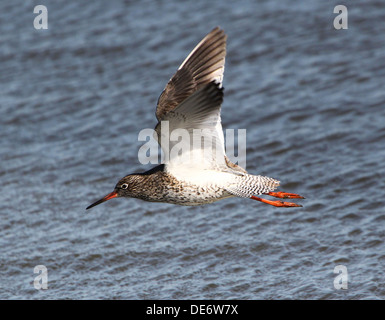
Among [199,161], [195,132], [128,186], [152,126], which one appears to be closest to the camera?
[195,132]

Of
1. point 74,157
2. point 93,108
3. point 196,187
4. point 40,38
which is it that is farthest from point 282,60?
point 196,187

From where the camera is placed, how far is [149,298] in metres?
6.85

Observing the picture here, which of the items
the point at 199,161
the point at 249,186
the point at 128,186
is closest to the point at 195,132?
the point at 199,161

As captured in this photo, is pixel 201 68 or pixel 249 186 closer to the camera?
pixel 249 186

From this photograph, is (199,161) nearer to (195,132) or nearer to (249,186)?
(195,132)

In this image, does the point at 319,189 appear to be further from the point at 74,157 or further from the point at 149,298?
the point at 74,157

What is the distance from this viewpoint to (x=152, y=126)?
9.97 m

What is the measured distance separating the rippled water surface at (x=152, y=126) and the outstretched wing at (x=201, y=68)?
6.20 ft

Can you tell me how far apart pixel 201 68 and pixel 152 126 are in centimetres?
362

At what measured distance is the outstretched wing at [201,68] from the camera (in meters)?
6.32

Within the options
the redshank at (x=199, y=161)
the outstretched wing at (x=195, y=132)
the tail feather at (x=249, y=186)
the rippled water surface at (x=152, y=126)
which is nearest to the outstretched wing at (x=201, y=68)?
the redshank at (x=199, y=161)

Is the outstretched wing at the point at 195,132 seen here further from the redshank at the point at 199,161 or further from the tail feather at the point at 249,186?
the tail feather at the point at 249,186

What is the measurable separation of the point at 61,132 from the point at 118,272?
129 inches

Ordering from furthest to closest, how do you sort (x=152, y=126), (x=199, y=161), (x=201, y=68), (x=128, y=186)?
(x=152, y=126) < (x=128, y=186) < (x=201, y=68) < (x=199, y=161)
